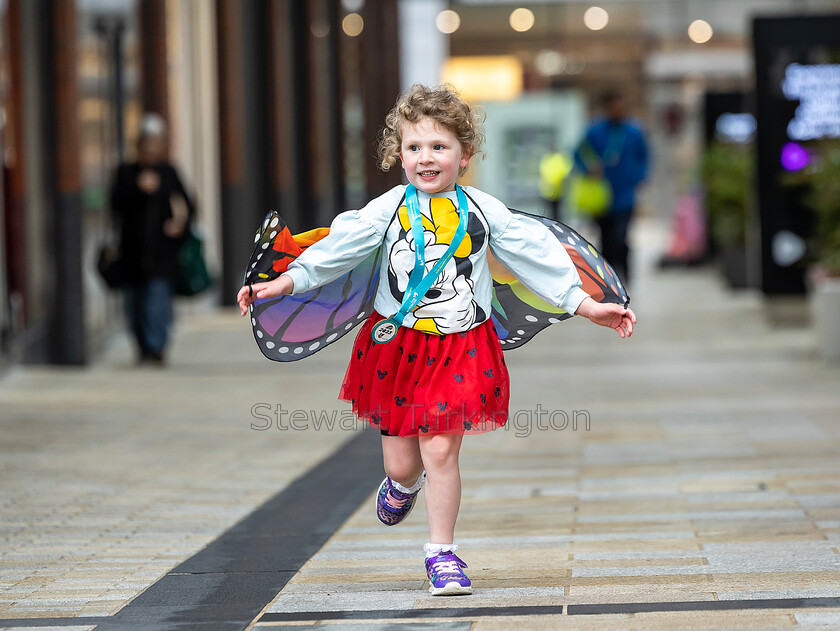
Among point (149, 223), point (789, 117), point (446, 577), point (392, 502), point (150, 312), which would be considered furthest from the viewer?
point (789, 117)

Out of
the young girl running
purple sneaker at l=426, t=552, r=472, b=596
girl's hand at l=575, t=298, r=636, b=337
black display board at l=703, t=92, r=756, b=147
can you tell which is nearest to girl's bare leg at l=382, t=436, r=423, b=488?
the young girl running

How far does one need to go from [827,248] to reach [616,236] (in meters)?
2.75

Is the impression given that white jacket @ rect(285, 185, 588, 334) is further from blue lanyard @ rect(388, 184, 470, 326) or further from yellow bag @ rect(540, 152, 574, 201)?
yellow bag @ rect(540, 152, 574, 201)

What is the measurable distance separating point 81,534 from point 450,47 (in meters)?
22.5

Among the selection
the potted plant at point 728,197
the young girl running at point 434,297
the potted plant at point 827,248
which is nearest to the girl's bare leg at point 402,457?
the young girl running at point 434,297

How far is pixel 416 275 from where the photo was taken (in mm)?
3652

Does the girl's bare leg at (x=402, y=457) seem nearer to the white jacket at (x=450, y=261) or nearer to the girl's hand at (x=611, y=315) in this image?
the white jacket at (x=450, y=261)

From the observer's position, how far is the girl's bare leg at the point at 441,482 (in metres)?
3.64

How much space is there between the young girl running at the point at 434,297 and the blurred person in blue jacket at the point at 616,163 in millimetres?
8860

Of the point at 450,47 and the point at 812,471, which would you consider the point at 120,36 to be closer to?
the point at 812,471

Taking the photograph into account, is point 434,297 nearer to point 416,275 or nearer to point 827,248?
point 416,275

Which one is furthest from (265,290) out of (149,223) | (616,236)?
→ (616,236)

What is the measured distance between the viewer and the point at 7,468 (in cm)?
600

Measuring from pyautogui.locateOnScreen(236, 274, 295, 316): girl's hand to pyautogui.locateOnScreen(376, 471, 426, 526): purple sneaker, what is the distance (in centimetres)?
63
